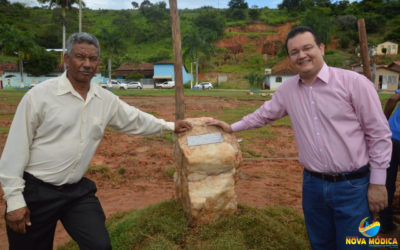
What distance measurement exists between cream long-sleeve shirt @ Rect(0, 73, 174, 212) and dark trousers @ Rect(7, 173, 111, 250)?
69mm

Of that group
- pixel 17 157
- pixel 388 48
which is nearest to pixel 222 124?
pixel 17 157

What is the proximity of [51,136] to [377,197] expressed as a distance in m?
2.37

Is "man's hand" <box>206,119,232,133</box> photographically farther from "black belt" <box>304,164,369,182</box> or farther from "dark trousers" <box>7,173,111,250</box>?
"dark trousers" <box>7,173,111,250</box>

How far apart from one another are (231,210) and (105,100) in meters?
1.94

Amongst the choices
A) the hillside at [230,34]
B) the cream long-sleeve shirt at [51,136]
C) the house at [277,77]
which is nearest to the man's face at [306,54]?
the cream long-sleeve shirt at [51,136]

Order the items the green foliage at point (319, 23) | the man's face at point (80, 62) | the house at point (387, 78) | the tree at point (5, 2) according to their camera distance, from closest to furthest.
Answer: the man's face at point (80, 62)
the house at point (387, 78)
the green foliage at point (319, 23)
the tree at point (5, 2)

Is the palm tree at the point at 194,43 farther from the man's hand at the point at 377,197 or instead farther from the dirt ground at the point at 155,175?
the man's hand at the point at 377,197

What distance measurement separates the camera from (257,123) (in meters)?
2.95

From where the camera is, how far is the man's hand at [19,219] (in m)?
2.03

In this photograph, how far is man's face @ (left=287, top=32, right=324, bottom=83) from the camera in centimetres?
221

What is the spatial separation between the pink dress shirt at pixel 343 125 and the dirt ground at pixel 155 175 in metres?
1.55

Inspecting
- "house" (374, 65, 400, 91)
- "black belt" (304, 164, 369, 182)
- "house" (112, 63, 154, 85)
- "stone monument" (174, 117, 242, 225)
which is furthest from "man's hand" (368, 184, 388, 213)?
"house" (112, 63, 154, 85)

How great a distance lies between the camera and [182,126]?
3.34m

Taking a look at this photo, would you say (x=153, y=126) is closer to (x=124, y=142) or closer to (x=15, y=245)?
(x=15, y=245)
